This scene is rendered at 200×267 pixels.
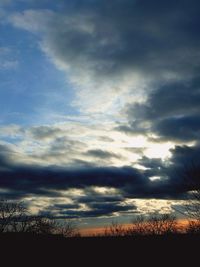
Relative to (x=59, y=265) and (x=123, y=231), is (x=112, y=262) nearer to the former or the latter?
(x=59, y=265)

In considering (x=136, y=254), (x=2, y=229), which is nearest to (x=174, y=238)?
(x=136, y=254)

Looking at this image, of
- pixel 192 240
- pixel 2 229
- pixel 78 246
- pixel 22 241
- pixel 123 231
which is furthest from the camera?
pixel 123 231

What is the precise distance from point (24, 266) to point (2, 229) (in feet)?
101

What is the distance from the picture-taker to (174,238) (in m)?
69.2

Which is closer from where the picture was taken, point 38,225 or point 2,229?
point 2,229

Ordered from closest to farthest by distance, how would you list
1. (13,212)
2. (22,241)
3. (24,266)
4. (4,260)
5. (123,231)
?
(24,266)
(4,260)
(22,241)
(13,212)
(123,231)

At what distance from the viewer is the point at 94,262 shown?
5659 cm

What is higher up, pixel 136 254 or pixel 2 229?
pixel 2 229

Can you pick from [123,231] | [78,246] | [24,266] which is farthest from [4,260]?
[123,231]

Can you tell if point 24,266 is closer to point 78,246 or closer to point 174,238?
point 78,246

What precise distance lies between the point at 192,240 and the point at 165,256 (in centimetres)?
534

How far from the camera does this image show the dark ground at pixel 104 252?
54.0 m

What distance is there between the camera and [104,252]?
6594 centimetres

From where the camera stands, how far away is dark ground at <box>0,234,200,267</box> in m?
54.0
